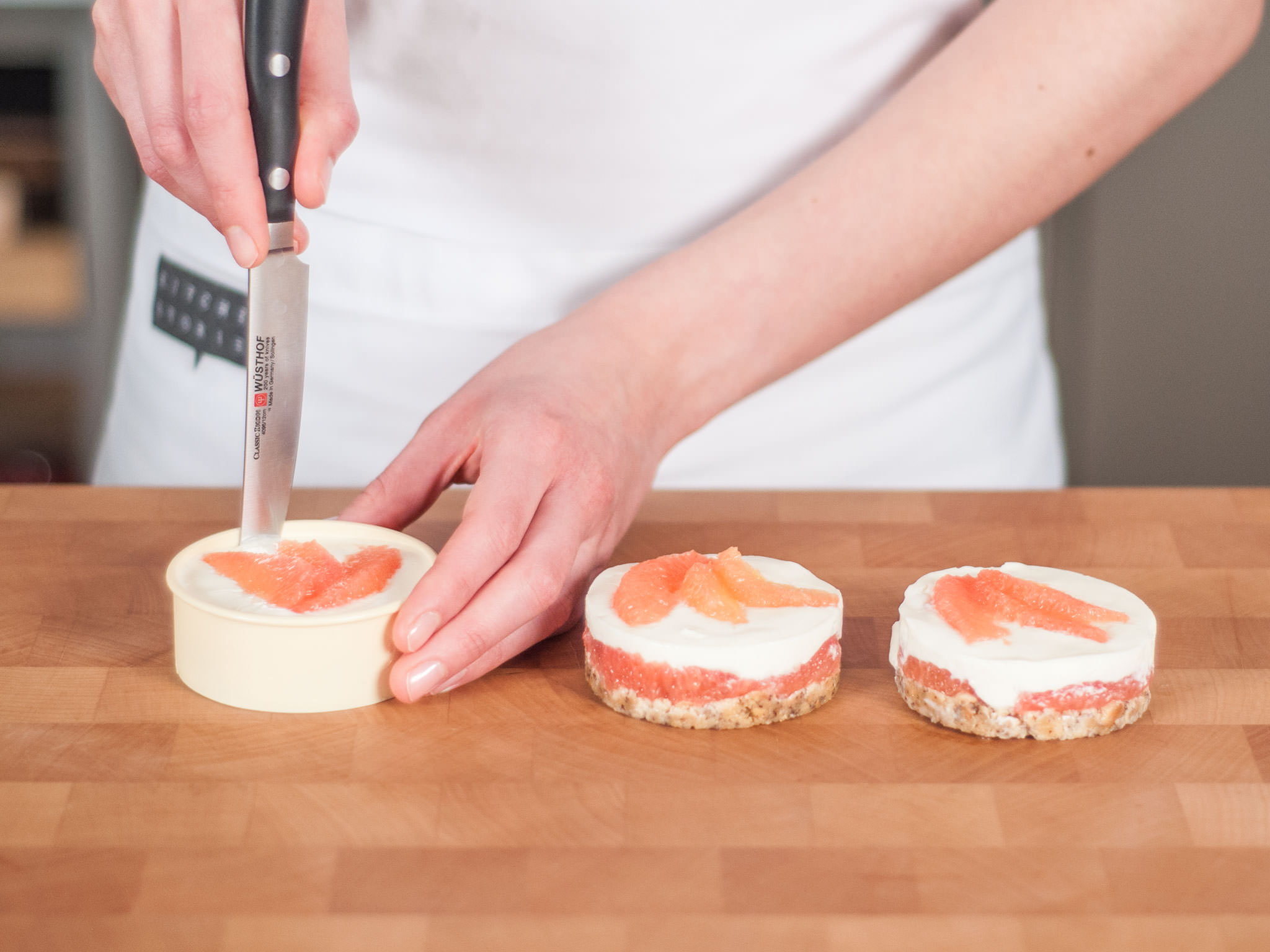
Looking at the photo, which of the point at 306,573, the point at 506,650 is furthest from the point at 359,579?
the point at 506,650

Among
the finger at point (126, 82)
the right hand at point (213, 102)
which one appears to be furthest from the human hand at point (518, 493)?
the finger at point (126, 82)

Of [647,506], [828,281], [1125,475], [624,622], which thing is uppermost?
[828,281]

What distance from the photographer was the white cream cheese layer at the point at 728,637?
3.99ft

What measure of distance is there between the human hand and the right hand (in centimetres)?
25

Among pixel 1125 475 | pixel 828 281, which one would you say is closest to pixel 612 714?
pixel 828 281

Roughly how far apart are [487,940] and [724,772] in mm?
275

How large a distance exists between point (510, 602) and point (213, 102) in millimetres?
507

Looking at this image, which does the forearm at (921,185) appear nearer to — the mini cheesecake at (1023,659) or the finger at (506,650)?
the finger at (506,650)

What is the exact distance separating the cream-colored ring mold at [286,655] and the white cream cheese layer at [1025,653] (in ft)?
1.55

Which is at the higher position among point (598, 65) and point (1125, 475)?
point (598, 65)

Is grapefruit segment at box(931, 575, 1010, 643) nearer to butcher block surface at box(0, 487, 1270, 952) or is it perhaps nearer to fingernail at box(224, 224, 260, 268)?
butcher block surface at box(0, 487, 1270, 952)

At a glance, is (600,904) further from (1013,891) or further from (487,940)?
(1013,891)

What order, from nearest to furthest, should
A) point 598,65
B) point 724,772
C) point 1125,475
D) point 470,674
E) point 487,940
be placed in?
point 487,940 → point 724,772 → point 470,674 → point 598,65 → point 1125,475

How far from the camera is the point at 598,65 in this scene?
1.72 m
